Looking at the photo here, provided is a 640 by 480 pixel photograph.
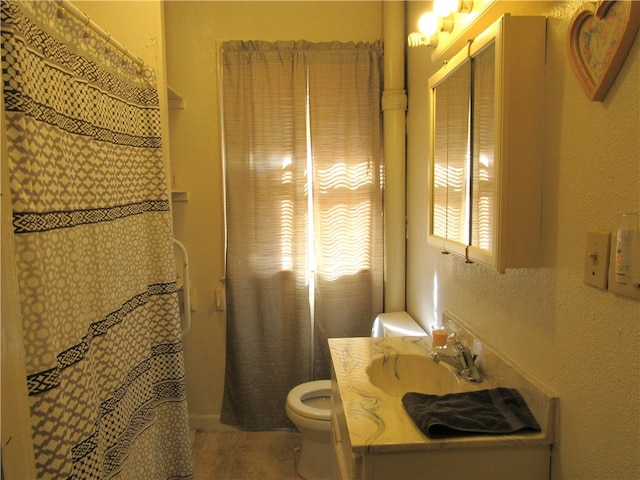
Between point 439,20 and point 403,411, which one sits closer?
point 403,411

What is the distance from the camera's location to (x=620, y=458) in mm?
845

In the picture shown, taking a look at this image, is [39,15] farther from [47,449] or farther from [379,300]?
[379,300]

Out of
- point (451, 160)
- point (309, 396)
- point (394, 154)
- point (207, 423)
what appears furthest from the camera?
point (207, 423)

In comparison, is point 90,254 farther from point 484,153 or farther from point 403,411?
point 484,153

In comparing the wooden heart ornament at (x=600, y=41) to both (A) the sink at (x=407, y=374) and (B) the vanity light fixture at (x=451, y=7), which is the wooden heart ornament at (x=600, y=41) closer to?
(B) the vanity light fixture at (x=451, y=7)

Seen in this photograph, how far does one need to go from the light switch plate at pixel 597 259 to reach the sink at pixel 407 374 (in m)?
0.71

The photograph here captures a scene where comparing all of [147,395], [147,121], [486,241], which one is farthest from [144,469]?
[486,241]

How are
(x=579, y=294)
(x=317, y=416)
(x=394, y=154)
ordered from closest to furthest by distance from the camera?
(x=579, y=294), (x=317, y=416), (x=394, y=154)

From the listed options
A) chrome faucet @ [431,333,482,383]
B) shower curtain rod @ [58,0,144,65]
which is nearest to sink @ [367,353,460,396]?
chrome faucet @ [431,333,482,383]

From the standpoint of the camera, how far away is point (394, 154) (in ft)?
7.88

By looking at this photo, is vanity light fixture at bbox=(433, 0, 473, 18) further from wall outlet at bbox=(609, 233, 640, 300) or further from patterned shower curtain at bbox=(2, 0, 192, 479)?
patterned shower curtain at bbox=(2, 0, 192, 479)

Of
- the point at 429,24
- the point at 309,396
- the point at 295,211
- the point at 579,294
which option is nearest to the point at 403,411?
the point at 579,294

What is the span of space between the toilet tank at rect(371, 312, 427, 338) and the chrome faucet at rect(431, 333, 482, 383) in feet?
1.44

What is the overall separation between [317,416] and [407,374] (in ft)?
2.07
